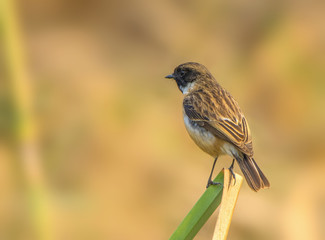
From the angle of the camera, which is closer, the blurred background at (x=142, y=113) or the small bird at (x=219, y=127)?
the small bird at (x=219, y=127)

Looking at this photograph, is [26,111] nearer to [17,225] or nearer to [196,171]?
[17,225]

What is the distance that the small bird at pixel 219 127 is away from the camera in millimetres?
4738

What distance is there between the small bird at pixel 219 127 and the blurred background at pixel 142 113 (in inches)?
138

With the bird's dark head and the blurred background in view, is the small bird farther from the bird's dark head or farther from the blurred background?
the blurred background

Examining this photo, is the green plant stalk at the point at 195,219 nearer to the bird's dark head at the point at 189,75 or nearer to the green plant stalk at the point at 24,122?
the bird's dark head at the point at 189,75

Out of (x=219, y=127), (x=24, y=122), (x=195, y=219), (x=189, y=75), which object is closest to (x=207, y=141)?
(x=219, y=127)

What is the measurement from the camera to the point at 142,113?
32.3 feet

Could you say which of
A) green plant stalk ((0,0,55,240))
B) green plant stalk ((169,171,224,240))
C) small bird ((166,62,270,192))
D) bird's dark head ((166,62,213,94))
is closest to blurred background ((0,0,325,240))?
green plant stalk ((0,0,55,240))

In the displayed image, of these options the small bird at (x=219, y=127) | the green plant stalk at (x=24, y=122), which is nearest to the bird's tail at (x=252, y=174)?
the small bird at (x=219, y=127)

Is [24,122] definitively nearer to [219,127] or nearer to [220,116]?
[220,116]

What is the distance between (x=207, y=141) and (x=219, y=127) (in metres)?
0.13

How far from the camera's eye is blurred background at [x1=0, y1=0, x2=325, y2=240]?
899 cm

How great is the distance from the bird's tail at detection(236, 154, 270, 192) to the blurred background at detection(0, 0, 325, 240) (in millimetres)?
3938

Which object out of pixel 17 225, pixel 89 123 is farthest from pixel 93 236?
pixel 89 123
